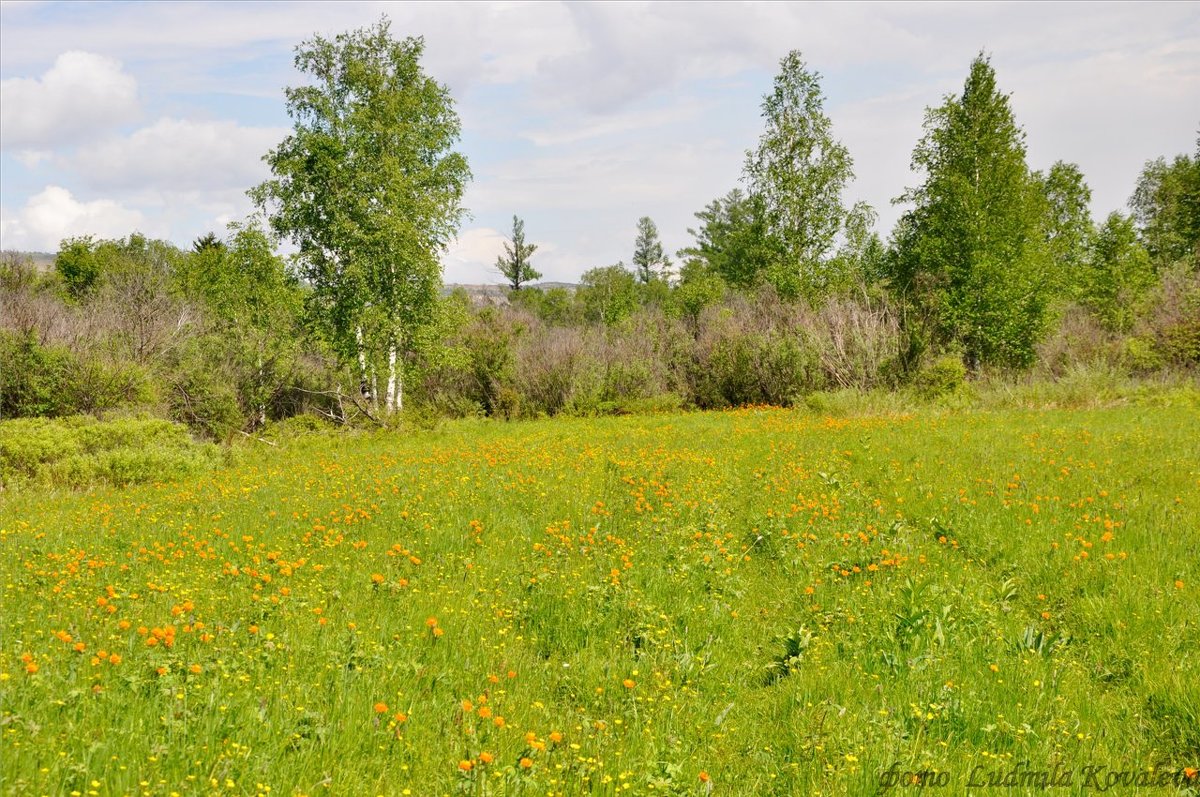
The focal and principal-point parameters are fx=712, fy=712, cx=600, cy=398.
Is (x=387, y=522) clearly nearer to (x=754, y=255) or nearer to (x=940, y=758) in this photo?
(x=940, y=758)

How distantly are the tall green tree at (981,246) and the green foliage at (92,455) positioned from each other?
24.3 metres

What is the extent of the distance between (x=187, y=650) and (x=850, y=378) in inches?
1024

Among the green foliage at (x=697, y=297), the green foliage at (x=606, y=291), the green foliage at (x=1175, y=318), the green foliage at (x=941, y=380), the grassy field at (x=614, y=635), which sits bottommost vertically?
the grassy field at (x=614, y=635)

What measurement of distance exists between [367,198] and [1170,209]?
5619 cm

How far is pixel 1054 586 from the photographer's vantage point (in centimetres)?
665

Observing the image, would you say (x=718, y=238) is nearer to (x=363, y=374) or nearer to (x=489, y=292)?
(x=489, y=292)

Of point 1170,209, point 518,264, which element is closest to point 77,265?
point 518,264

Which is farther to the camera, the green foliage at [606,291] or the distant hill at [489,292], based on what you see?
the green foliage at [606,291]

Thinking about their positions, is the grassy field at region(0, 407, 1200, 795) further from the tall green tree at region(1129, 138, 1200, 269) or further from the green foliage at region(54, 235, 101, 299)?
the green foliage at region(54, 235, 101, 299)

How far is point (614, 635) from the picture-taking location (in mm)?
5766

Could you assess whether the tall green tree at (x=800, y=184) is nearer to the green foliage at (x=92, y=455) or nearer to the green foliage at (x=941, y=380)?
the green foliage at (x=941, y=380)

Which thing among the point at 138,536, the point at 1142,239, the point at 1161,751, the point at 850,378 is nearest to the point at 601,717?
the point at 1161,751

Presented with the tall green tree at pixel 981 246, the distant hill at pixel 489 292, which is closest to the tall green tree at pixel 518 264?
the distant hill at pixel 489 292

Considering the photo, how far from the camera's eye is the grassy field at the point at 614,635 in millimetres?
3611
